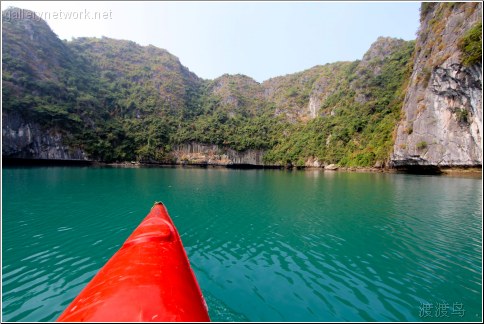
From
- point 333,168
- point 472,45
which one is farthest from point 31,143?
point 472,45

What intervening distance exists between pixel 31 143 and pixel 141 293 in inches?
2338

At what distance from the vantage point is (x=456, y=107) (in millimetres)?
29875

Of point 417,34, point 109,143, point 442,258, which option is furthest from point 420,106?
point 109,143

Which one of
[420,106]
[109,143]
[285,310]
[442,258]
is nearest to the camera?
[285,310]

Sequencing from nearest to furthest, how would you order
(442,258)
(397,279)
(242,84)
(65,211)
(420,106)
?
1. (397,279)
2. (442,258)
3. (65,211)
4. (420,106)
5. (242,84)

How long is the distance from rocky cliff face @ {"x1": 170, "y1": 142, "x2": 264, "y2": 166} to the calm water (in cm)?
5303

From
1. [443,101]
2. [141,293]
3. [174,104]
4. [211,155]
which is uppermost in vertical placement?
[174,104]

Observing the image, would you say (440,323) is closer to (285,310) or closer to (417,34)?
(285,310)

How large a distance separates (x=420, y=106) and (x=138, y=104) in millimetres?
71892

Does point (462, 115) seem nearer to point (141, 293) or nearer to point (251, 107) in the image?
point (141, 293)

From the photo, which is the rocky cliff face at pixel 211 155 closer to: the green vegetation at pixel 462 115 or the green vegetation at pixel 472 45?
the green vegetation at pixel 462 115

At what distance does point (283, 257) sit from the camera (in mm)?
6602

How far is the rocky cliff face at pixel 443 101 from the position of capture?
2752 cm

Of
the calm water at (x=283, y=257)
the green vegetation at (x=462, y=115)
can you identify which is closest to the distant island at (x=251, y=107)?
the green vegetation at (x=462, y=115)
